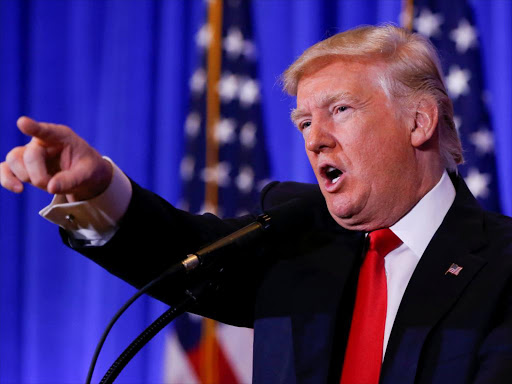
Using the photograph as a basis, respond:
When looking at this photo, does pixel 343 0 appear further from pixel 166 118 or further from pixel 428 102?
pixel 428 102

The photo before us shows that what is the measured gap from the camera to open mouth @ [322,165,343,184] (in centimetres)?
142

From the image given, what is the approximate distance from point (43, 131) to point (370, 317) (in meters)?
0.73

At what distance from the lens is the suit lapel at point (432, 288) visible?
4.02ft

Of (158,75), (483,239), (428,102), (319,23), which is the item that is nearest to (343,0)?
(319,23)

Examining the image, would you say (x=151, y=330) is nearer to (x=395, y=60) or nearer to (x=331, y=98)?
(x=331, y=98)

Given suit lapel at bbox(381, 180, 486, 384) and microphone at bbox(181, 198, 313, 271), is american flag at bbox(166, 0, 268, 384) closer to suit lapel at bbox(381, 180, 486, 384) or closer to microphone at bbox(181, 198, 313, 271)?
microphone at bbox(181, 198, 313, 271)

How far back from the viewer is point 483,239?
1.35 m

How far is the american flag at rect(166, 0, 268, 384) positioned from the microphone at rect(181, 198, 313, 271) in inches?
59.4

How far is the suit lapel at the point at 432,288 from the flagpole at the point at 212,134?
1709 mm

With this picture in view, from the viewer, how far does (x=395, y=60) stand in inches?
58.4

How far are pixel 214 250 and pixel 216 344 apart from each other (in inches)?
77.5

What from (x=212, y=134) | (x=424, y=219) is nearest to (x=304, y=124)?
(x=424, y=219)

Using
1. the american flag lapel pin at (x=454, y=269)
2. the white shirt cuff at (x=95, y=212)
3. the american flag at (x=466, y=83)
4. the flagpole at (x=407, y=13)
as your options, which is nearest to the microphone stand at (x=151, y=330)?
the white shirt cuff at (x=95, y=212)

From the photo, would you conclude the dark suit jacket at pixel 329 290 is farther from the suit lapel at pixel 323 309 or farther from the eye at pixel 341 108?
the eye at pixel 341 108
